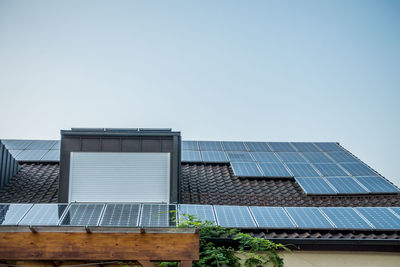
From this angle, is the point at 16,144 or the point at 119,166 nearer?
the point at 119,166

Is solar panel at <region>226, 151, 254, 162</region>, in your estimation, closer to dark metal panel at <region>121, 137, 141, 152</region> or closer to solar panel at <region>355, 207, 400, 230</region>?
dark metal panel at <region>121, 137, 141, 152</region>

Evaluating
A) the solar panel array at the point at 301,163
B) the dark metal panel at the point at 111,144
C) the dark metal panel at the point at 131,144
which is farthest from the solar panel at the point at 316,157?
→ the dark metal panel at the point at 111,144

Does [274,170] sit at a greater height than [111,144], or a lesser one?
lesser

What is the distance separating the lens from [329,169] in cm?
1655

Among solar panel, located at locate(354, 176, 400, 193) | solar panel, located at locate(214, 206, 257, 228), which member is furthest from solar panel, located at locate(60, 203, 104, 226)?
solar panel, located at locate(354, 176, 400, 193)

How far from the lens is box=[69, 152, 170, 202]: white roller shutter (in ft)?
42.2

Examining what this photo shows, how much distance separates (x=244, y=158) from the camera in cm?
1752

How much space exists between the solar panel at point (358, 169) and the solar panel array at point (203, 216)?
383 cm

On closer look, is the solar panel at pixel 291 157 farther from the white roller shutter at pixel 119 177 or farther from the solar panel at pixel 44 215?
the solar panel at pixel 44 215

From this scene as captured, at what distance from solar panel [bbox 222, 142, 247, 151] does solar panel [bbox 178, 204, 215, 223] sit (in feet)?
24.1

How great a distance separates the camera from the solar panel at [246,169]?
15.6 meters

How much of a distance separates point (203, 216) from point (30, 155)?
987 centimetres

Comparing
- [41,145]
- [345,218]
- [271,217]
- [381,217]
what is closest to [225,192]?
[271,217]

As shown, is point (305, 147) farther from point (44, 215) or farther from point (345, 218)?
point (44, 215)
